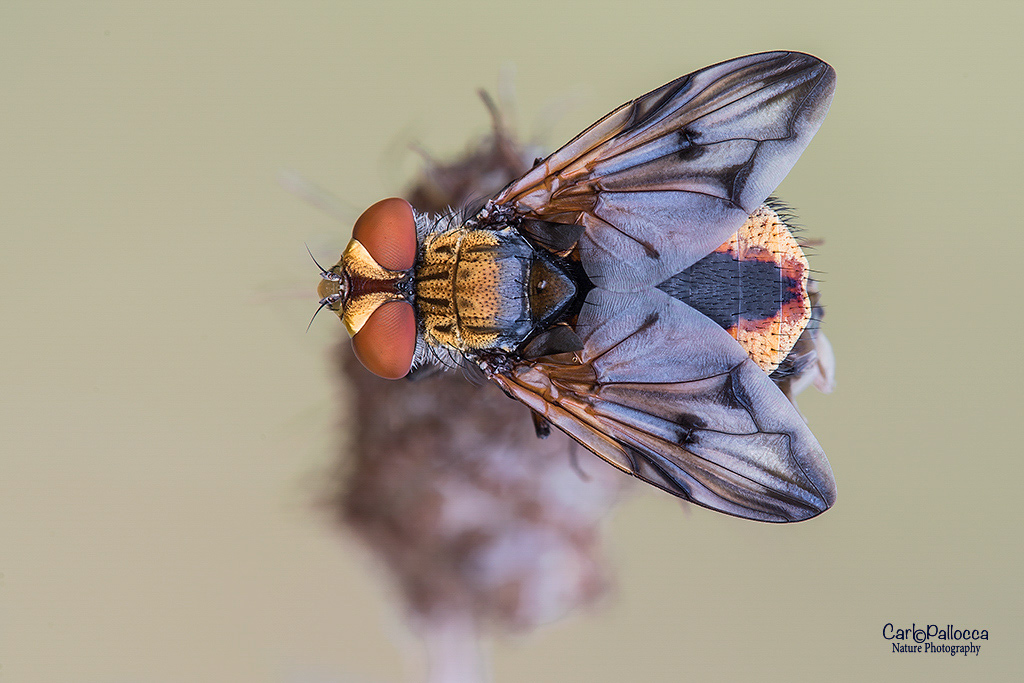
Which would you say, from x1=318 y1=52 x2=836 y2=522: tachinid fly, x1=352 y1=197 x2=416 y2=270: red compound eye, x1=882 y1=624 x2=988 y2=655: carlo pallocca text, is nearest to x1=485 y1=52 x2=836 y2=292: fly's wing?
x1=318 y1=52 x2=836 y2=522: tachinid fly

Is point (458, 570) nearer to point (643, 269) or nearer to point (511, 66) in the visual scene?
point (643, 269)

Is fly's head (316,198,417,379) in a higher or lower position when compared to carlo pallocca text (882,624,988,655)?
higher

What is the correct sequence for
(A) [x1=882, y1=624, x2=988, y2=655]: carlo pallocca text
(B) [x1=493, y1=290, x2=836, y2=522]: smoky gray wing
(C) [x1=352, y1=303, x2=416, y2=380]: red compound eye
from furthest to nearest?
1. (A) [x1=882, y1=624, x2=988, y2=655]: carlo pallocca text
2. (C) [x1=352, y1=303, x2=416, y2=380]: red compound eye
3. (B) [x1=493, y1=290, x2=836, y2=522]: smoky gray wing

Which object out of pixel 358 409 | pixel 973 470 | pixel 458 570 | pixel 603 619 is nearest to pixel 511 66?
pixel 358 409

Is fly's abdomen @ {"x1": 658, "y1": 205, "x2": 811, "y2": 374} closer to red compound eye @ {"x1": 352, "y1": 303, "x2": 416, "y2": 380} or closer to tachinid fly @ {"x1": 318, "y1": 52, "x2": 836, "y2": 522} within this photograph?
tachinid fly @ {"x1": 318, "y1": 52, "x2": 836, "y2": 522}

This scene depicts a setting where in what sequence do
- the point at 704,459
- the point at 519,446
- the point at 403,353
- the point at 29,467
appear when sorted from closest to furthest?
1. the point at 704,459
2. the point at 403,353
3. the point at 519,446
4. the point at 29,467

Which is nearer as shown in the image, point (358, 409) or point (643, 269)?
point (643, 269)

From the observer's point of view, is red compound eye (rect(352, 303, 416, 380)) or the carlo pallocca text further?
the carlo pallocca text
